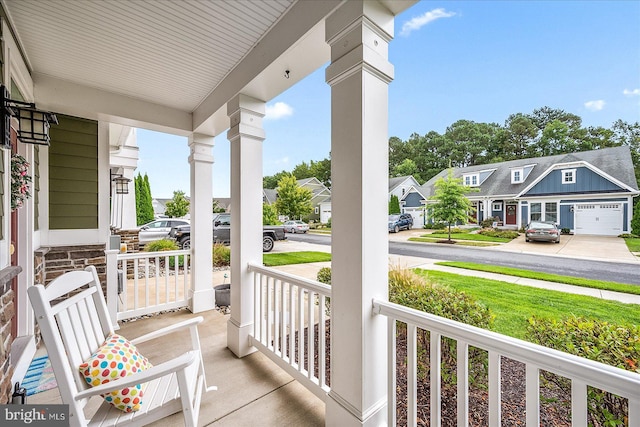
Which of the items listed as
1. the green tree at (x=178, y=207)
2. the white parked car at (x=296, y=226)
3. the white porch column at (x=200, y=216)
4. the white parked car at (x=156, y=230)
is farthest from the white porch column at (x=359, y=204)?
the green tree at (x=178, y=207)

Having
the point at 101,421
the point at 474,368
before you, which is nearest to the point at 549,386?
the point at 474,368

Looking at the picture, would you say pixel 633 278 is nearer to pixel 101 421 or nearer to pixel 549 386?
pixel 549 386

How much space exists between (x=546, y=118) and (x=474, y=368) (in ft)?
5.08

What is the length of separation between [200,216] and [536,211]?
352 centimetres

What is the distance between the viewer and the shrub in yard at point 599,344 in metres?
1.13

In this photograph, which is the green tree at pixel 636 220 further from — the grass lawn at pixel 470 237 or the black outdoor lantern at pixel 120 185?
the black outdoor lantern at pixel 120 185

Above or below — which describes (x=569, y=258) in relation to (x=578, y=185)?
below

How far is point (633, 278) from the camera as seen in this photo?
3.42 ft

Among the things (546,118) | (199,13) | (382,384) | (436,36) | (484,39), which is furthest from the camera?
(199,13)

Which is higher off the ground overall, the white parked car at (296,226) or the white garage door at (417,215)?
the white garage door at (417,215)

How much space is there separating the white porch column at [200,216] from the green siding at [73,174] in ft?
3.62

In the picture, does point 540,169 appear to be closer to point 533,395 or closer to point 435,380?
point 533,395

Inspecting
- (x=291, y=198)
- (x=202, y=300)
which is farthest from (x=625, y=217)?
(x=202, y=300)

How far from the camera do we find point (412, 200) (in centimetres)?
189
